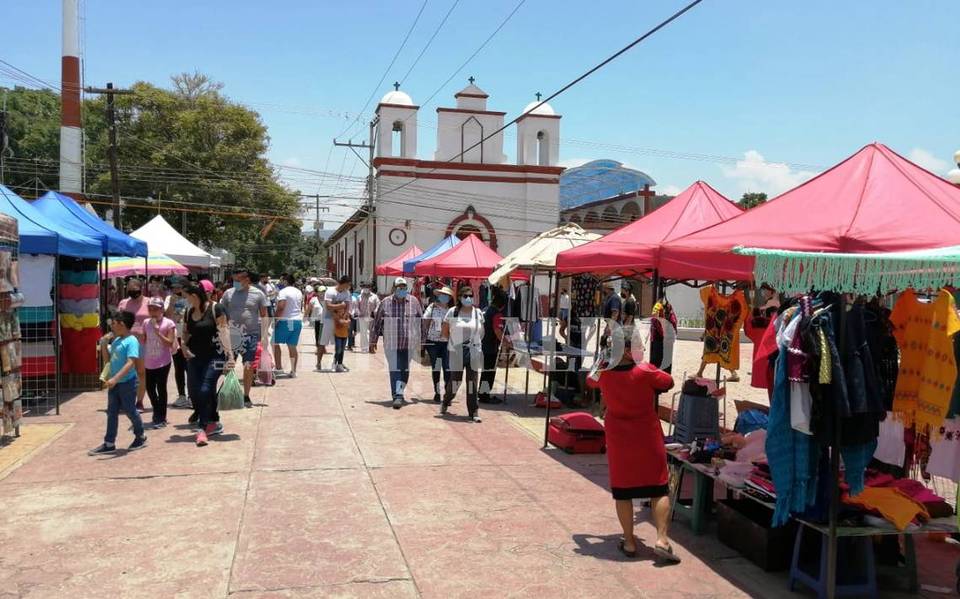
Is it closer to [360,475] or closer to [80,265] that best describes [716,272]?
[360,475]

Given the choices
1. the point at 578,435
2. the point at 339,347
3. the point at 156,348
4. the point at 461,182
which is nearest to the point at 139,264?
the point at 339,347

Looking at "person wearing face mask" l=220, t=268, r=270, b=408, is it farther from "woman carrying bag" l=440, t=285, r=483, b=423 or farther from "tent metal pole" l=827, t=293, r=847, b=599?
"tent metal pole" l=827, t=293, r=847, b=599

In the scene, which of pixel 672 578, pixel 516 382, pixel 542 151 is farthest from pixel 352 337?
pixel 542 151

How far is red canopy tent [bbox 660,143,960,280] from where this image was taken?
4.67 metres

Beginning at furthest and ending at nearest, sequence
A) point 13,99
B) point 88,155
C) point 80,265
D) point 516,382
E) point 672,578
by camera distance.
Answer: point 13,99 < point 88,155 < point 516,382 < point 80,265 < point 672,578

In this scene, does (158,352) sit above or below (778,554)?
above

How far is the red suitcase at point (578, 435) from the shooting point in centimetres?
813

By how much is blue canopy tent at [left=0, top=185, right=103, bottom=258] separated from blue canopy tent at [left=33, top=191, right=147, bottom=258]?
0.18 meters

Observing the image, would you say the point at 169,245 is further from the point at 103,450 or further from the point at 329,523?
the point at 329,523

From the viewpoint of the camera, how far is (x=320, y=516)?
579cm

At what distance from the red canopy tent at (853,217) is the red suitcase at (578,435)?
2.56 m

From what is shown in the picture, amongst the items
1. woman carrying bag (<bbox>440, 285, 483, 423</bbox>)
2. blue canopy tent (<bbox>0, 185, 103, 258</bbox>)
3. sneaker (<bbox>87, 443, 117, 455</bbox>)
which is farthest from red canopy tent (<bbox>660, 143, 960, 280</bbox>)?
blue canopy tent (<bbox>0, 185, 103, 258</bbox>)

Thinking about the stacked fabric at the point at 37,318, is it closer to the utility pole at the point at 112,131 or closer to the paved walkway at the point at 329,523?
the paved walkway at the point at 329,523

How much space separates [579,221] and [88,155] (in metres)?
29.7
